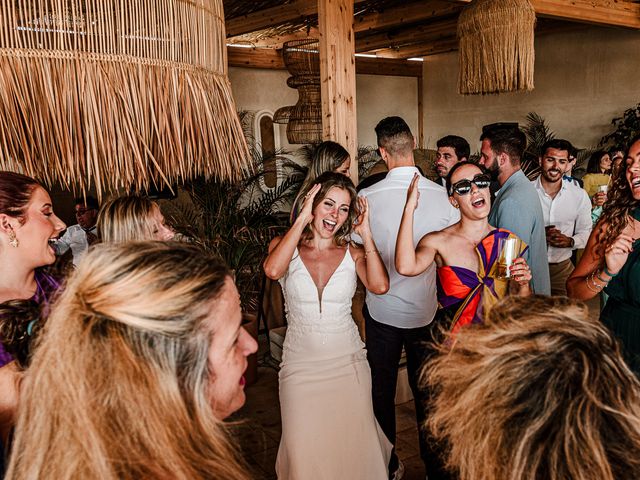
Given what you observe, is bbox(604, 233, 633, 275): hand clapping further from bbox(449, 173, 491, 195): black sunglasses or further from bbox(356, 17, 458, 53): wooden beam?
bbox(356, 17, 458, 53): wooden beam

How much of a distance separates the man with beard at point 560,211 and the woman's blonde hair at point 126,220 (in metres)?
2.74

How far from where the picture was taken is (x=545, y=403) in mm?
785

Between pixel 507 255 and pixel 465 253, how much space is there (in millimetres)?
310

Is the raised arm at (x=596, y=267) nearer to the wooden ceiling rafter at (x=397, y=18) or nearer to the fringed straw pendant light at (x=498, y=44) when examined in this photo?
the fringed straw pendant light at (x=498, y=44)

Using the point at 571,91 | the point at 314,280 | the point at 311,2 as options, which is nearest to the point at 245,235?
the point at 314,280

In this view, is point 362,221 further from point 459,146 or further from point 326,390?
point 459,146

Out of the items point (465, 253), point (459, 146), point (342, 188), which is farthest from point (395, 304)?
point (459, 146)

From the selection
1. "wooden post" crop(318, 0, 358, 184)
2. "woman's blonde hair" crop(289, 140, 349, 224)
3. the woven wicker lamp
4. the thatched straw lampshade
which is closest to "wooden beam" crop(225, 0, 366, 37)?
the woven wicker lamp

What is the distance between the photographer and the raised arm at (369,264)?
258cm

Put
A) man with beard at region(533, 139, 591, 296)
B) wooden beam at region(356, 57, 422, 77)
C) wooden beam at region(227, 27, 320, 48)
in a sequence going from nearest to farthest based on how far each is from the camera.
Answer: man with beard at region(533, 139, 591, 296) < wooden beam at region(227, 27, 320, 48) < wooden beam at region(356, 57, 422, 77)

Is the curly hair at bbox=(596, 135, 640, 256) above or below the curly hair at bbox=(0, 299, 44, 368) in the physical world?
above

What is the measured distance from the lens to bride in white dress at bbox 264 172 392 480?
7.93 ft

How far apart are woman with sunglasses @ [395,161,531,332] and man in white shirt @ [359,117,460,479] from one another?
0.29m

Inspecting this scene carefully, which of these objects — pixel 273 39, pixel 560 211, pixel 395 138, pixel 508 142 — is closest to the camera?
pixel 395 138
